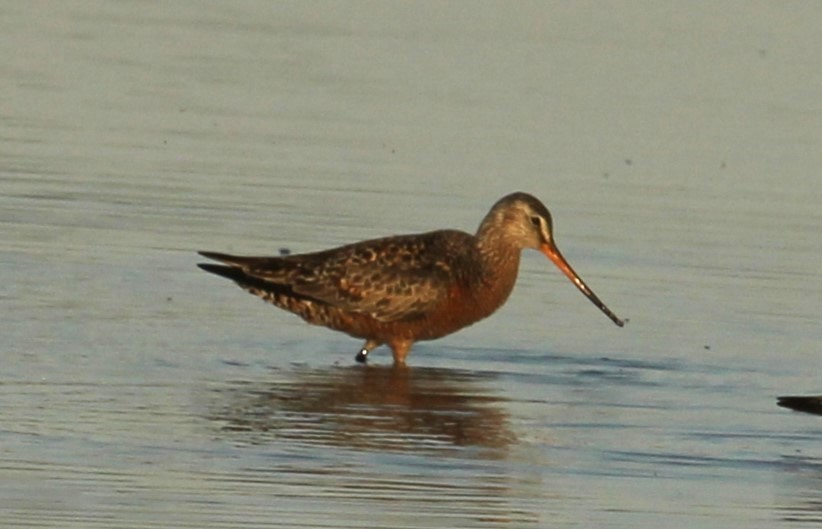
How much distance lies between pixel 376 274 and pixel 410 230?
1645 millimetres

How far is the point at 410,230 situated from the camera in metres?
14.2

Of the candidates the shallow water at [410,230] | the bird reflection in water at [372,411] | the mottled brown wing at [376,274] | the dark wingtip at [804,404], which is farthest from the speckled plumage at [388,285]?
the dark wingtip at [804,404]

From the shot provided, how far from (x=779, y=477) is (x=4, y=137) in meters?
7.30

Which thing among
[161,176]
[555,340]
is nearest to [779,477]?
[555,340]

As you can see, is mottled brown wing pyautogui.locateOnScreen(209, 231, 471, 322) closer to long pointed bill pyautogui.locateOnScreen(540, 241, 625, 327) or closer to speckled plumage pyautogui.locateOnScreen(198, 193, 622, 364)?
speckled plumage pyautogui.locateOnScreen(198, 193, 622, 364)

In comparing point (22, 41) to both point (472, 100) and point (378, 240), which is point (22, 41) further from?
point (378, 240)

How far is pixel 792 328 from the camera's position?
41.7ft

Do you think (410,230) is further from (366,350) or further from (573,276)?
(366,350)

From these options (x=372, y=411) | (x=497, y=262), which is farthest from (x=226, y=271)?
(x=372, y=411)

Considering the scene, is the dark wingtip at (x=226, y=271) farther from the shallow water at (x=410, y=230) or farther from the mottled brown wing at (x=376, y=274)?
the shallow water at (x=410, y=230)

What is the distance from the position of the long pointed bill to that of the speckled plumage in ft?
0.04

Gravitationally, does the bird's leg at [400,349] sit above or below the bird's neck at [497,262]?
below

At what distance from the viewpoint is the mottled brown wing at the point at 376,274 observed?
41.0 feet

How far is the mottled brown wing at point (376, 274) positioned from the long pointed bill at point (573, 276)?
607 millimetres
